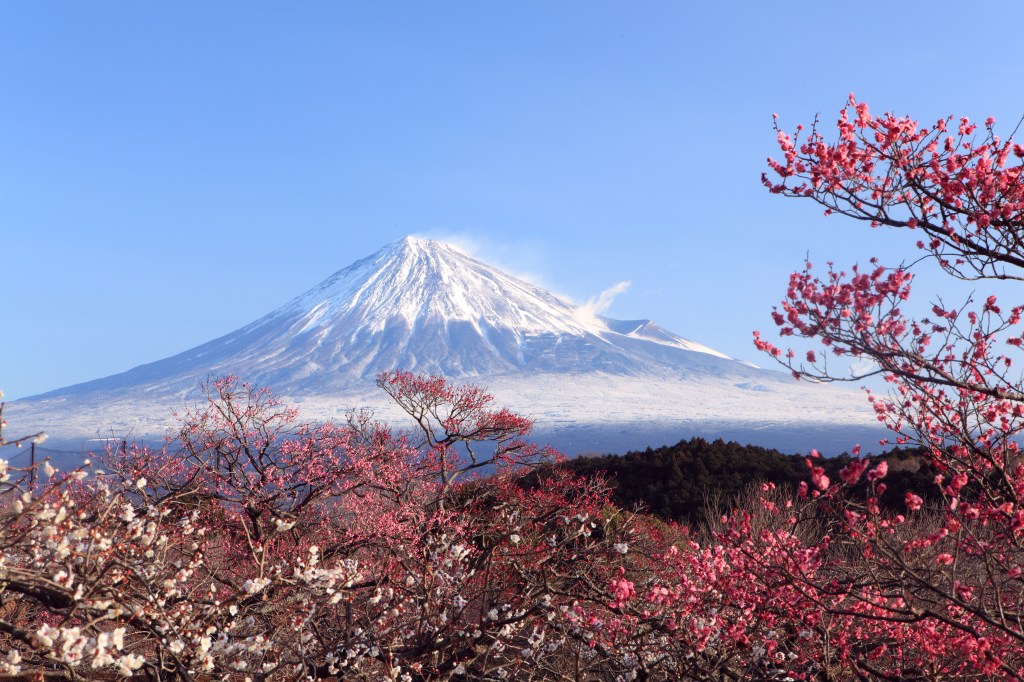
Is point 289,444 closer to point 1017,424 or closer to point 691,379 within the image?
point 1017,424

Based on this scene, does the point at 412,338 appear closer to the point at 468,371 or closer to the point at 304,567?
the point at 468,371

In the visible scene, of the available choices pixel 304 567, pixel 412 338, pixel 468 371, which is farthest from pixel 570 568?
pixel 412 338

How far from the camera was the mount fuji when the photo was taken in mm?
130750

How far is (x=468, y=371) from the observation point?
145250 millimetres

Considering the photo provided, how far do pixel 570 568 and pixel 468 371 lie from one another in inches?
5250

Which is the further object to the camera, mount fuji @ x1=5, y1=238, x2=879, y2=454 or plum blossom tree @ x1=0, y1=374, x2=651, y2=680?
mount fuji @ x1=5, y1=238, x2=879, y2=454

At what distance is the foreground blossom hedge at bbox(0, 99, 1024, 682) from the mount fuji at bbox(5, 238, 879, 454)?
10158cm

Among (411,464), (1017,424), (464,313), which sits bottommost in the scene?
(411,464)

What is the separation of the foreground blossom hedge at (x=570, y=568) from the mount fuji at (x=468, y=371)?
102 m

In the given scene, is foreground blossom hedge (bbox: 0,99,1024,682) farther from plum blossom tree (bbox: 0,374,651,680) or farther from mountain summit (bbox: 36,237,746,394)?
mountain summit (bbox: 36,237,746,394)

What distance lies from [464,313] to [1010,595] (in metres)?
163

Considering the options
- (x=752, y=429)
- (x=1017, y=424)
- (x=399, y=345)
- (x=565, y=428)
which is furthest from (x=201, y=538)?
(x=399, y=345)

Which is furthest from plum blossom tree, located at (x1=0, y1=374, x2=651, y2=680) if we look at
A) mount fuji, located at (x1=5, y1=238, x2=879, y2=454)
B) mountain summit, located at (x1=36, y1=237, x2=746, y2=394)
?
mountain summit, located at (x1=36, y1=237, x2=746, y2=394)

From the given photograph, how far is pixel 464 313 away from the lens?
170 metres
